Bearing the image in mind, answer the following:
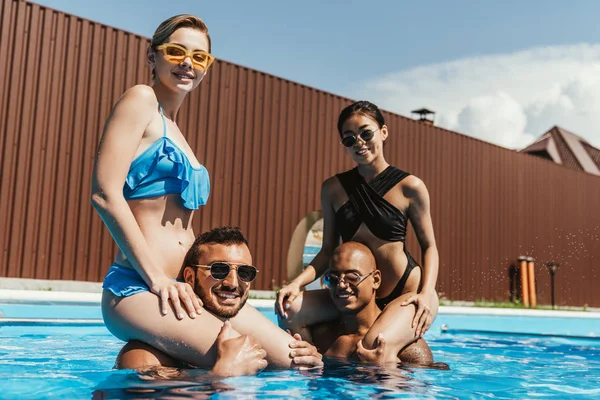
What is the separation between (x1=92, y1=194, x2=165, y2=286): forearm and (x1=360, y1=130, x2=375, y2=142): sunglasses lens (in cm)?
139

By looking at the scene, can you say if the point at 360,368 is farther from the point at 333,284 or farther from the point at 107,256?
the point at 107,256


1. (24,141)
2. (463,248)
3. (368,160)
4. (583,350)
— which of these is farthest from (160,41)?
(463,248)

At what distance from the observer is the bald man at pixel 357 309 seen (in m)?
2.81

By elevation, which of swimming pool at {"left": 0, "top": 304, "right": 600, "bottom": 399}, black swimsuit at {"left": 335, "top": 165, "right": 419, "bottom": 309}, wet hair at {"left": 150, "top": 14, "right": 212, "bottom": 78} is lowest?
swimming pool at {"left": 0, "top": 304, "right": 600, "bottom": 399}

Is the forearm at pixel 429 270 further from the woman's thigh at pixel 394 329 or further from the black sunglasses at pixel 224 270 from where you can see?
the black sunglasses at pixel 224 270

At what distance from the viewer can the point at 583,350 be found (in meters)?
4.74

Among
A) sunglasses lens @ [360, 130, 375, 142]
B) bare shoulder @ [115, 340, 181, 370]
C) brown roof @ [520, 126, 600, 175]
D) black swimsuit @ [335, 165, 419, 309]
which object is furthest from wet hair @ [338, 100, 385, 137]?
brown roof @ [520, 126, 600, 175]

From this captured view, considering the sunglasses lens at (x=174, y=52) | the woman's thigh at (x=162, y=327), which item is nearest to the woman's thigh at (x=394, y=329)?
the woman's thigh at (x=162, y=327)

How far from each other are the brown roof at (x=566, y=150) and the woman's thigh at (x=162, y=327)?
753 inches

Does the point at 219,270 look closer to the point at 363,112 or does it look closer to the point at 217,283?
the point at 217,283

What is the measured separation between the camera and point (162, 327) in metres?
2.09

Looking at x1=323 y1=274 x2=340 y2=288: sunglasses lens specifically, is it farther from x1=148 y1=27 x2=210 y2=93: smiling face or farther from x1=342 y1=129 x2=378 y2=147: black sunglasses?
x1=148 y1=27 x2=210 y2=93: smiling face

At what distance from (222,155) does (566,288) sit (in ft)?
29.6

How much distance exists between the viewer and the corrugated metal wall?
7.14m
